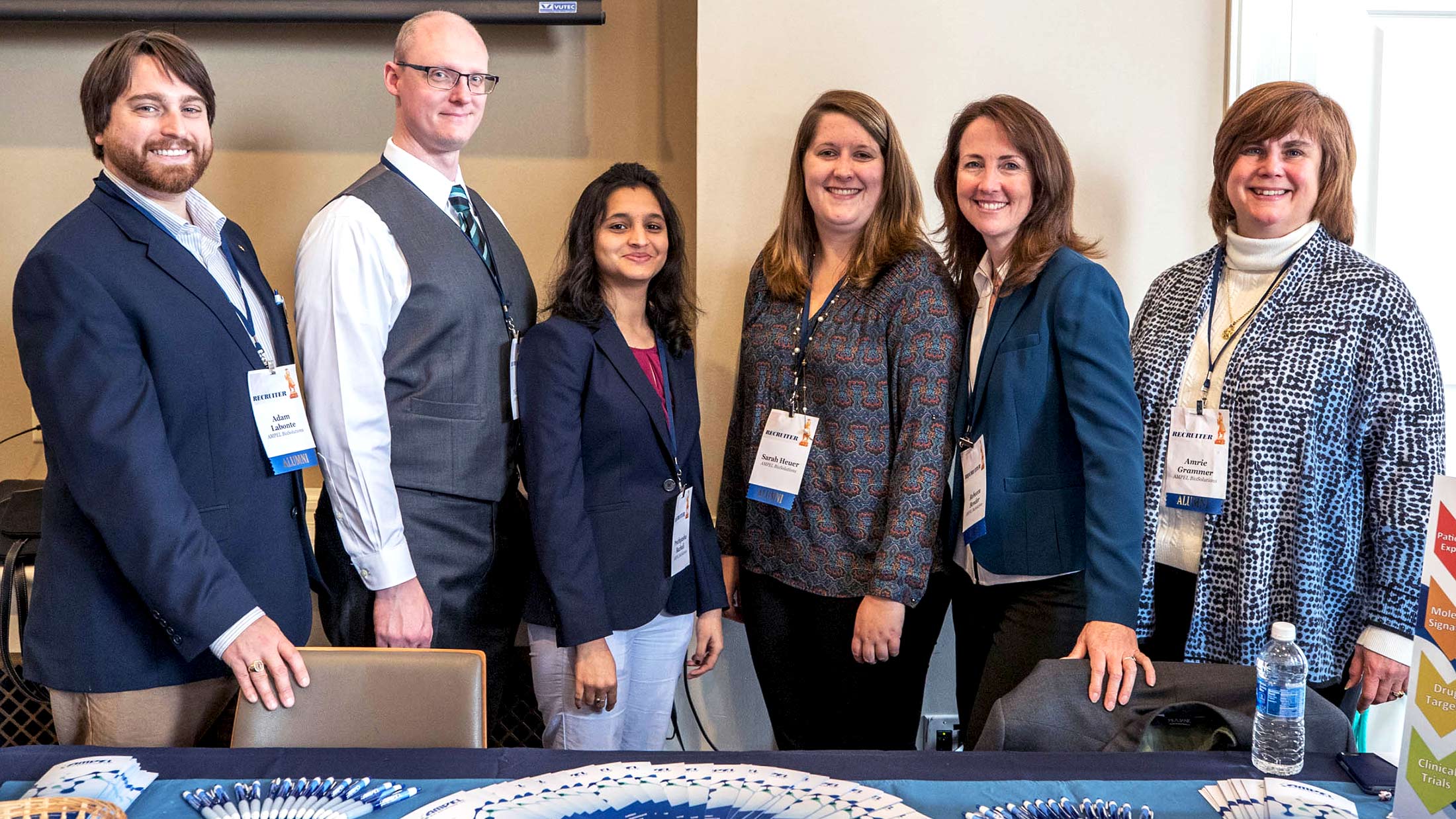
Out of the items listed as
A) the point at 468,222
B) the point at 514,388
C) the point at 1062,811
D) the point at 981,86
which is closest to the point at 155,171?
the point at 468,222

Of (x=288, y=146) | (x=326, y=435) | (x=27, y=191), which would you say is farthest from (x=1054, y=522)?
(x=27, y=191)

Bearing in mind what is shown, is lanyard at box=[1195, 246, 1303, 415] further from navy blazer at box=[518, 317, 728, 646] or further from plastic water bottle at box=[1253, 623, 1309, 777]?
navy blazer at box=[518, 317, 728, 646]

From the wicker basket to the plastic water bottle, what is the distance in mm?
1394

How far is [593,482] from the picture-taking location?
2045mm

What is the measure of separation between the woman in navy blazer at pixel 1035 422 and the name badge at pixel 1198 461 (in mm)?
146

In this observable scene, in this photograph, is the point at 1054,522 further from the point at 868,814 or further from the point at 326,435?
the point at 326,435

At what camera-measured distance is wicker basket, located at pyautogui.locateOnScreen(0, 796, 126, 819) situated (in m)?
1.12

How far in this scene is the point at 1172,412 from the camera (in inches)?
77.5

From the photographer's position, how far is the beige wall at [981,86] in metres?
2.58

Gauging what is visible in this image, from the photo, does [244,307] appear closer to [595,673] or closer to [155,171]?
[155,171]

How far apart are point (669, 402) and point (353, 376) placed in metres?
0.63

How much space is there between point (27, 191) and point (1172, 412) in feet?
10.0

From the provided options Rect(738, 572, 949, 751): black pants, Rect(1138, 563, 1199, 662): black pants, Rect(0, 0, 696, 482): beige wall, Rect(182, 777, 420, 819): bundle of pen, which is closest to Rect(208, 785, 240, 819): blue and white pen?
Rect(182, 777, 420, 819): bundle of pen

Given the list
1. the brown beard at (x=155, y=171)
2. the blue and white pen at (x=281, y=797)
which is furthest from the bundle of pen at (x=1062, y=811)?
the brown beard at (x=155, y=171)
